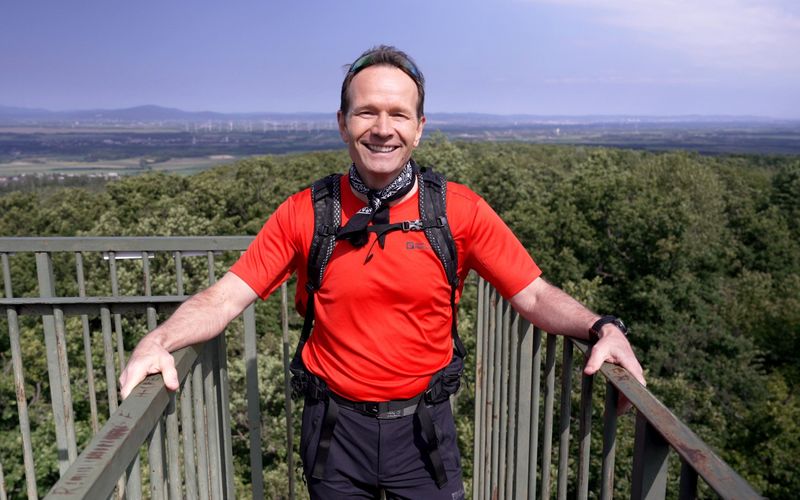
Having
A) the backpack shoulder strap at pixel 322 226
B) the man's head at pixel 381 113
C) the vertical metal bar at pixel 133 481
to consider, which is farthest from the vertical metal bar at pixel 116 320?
the man's head at pixel 381 113

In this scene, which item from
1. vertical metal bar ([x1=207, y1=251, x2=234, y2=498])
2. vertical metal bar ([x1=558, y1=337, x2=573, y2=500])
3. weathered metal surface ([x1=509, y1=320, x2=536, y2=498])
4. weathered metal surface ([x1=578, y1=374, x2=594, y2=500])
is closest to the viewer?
weathered metal surface ([x1=578, y1=374, x2=594, y2=500])

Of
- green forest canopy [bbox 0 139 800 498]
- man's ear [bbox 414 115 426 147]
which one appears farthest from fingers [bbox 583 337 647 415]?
green forest canopy [bbox 0 139 800 498]

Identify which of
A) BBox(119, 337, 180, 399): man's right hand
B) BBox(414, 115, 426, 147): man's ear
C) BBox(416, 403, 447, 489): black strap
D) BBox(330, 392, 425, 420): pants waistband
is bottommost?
BBox(416, 403, 447, 489): black strap

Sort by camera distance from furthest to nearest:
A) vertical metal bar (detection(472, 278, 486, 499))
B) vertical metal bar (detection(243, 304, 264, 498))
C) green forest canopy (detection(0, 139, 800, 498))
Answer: green forest canopy (detection(0, 139, 800, 498)) → vertical metal bar (detection(472, 278, 486, 499)) → vertical metal bar (detection(243, 304, 264, 498))

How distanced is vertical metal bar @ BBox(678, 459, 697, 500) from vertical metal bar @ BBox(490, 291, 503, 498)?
1.69 metres

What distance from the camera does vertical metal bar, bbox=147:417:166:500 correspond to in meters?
1.74

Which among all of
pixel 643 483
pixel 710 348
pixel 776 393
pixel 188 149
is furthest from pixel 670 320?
pixel 188 149

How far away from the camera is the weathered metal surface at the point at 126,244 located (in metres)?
3.25

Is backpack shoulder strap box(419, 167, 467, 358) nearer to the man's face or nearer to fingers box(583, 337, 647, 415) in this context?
the man's face

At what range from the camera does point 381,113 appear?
219cm

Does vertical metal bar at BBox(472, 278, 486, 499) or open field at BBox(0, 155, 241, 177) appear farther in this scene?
open field at BBox(0, 155, 241, 177)

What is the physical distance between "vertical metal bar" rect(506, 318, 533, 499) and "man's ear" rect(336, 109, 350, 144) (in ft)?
3.34

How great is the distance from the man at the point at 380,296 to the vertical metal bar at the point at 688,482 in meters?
0.84

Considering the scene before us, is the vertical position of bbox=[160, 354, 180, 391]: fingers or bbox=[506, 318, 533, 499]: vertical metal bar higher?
bbox=[160, 354, 180, 391]: fingers
